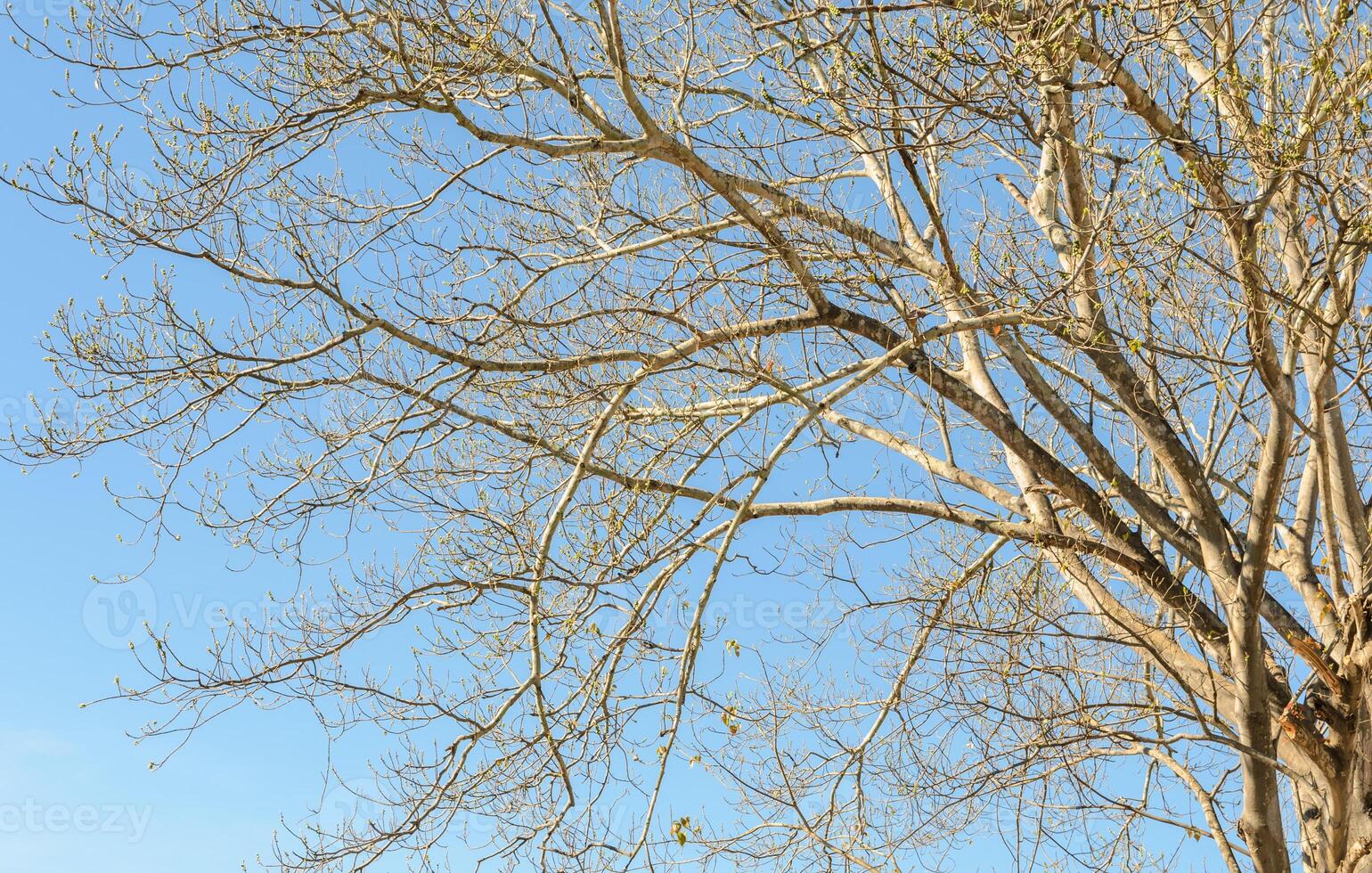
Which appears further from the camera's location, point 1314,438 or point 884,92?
point 1314,438

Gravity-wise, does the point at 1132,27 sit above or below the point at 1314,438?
above

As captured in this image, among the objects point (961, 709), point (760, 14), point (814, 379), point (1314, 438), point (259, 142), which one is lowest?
point (961, 709)

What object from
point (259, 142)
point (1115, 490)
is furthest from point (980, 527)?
point (259, 142)

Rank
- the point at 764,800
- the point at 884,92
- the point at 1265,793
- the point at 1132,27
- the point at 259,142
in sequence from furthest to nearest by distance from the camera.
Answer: the point at 764,800, the point at 1265,793, the point at 259,142, the point at 884,92, the point at 1132,27

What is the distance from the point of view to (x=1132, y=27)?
4777mm

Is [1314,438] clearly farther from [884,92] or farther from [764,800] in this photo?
[764,800]

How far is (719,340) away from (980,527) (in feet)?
7.68

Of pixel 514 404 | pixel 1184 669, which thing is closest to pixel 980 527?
pixel 1184 669

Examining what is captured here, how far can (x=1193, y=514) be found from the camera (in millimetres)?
6719

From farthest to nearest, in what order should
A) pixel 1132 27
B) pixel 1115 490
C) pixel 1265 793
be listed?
pixel 1115 490 → pixel 1265 793 → pixel 1132 27

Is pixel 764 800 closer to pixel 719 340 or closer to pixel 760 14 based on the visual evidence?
pixel 719 340

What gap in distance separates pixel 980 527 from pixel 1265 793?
2163 mm

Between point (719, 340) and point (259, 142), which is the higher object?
point (259, 142)

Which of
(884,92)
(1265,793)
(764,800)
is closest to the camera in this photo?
(884,92)
